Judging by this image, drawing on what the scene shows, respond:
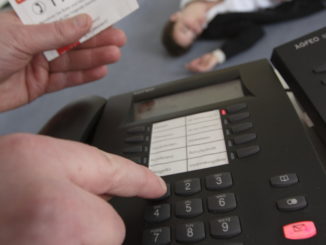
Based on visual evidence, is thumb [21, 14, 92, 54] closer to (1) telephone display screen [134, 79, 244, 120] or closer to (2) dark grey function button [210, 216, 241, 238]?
(1) telephone display screen [134, 79, 244, 120]

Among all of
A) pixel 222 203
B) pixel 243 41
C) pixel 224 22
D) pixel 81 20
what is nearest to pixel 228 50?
pixel 243 41

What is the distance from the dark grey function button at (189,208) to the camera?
0.80ft

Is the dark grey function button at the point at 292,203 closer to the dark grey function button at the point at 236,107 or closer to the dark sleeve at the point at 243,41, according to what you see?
the dark grey function button at the point at 236,107

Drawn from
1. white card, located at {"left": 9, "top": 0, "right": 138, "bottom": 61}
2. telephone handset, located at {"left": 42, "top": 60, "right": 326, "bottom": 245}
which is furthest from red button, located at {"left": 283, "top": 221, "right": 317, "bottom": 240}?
white card, located at {"left": 9, "top": 0, "right": 138, "bottom": 61}

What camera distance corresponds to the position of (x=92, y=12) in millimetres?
408

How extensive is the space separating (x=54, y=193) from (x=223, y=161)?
0.15m

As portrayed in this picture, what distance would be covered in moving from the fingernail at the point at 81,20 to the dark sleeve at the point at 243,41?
0.24 meters

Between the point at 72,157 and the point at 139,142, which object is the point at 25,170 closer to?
the point at 72,157

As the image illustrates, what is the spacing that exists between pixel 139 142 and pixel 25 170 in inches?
6.4

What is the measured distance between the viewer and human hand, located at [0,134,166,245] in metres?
0.16

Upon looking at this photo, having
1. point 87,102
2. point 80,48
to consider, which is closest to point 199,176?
point 87,102

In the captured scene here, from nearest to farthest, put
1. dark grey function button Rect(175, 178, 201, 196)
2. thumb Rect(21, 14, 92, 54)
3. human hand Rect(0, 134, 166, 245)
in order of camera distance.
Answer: human hand Rect(0, 134, 166, 245) → dark grey function button Rect(175, 178, 201, 196) → thumb Rect(21, 14, 92, 54)

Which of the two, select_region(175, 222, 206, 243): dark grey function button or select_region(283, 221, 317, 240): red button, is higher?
select_region(175, 222, 206, 243): dark grey function button

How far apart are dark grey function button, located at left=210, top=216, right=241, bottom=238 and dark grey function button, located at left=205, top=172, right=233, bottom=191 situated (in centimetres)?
3
